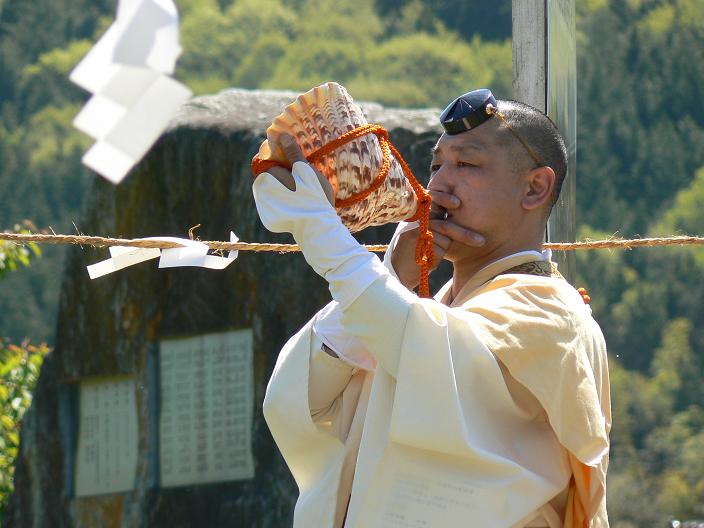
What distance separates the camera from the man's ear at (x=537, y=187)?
379cm

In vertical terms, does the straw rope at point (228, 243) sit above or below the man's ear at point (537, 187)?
below

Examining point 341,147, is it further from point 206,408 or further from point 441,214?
point 206,408

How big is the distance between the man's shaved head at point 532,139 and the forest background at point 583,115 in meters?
17.8

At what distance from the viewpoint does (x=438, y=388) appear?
3307mm

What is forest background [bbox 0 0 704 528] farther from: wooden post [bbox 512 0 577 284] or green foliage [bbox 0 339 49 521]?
wooden post [bbox 512 0 577 284]

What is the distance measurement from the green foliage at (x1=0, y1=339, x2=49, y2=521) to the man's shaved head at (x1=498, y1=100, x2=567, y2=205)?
640cm

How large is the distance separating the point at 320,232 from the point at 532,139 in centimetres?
78

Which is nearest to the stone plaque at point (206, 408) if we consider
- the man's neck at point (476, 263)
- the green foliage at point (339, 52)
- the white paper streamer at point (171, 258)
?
the white paper streamer at point (171, 258)

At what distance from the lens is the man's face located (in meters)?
3.73

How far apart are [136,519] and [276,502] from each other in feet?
3.45

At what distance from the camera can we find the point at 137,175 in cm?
902

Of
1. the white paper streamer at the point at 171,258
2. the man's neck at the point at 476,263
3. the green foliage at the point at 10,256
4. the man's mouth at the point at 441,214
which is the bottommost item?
the green foliage at the point at 10,256

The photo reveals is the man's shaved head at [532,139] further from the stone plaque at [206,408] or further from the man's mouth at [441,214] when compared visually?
the stone plaque at [206,408]

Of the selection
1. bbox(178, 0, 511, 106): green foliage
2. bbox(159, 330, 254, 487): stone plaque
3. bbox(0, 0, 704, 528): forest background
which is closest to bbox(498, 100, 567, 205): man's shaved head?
bbox(159, 330, 254, 487): stone plaque
